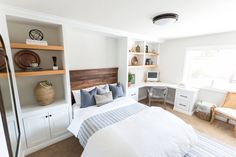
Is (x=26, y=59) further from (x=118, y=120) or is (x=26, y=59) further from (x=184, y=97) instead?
(x=184, y=97)

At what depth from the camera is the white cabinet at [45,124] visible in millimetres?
1903

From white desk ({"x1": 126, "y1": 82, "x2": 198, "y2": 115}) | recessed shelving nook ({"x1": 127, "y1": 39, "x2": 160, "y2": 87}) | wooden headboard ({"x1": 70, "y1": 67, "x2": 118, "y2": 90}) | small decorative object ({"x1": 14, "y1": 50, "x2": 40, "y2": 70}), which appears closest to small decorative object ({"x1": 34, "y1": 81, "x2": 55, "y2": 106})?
small decorative object ({"x1": 14, "y1": 50, "x2": 40, "y2": 70})

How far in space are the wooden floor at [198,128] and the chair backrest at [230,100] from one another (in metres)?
0.49

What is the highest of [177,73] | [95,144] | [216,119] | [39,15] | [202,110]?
[39,15]

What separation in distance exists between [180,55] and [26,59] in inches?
158

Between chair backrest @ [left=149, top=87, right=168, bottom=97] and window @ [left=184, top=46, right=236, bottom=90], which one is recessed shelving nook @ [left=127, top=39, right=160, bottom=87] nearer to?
chair backrest @ [left=149, top=87, right=168, bottom=97]

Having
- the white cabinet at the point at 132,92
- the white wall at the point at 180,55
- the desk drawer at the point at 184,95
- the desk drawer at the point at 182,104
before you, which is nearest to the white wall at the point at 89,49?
the white cabinet at the point at 132,92

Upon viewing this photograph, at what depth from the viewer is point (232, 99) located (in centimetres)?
278

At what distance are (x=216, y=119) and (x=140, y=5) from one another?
3515mm

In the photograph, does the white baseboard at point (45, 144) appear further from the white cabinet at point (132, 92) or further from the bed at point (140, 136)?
the white cabinet at point (132, 92)

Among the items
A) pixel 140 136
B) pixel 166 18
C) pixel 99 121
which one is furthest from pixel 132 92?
pixel 166 18

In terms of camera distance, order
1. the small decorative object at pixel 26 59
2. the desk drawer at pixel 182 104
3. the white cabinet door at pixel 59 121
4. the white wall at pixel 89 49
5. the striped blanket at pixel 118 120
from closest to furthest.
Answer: the striped blanket at pixel 118 120 < the small decorative object at pixel 26 59 < the white cabinet door at pixel 59 121 < the white wall at pixel 89 49 < the desk drawer at pixel 182 104

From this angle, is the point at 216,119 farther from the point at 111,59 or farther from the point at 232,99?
the point at 111,59

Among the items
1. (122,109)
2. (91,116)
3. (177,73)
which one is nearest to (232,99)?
(177,73)
